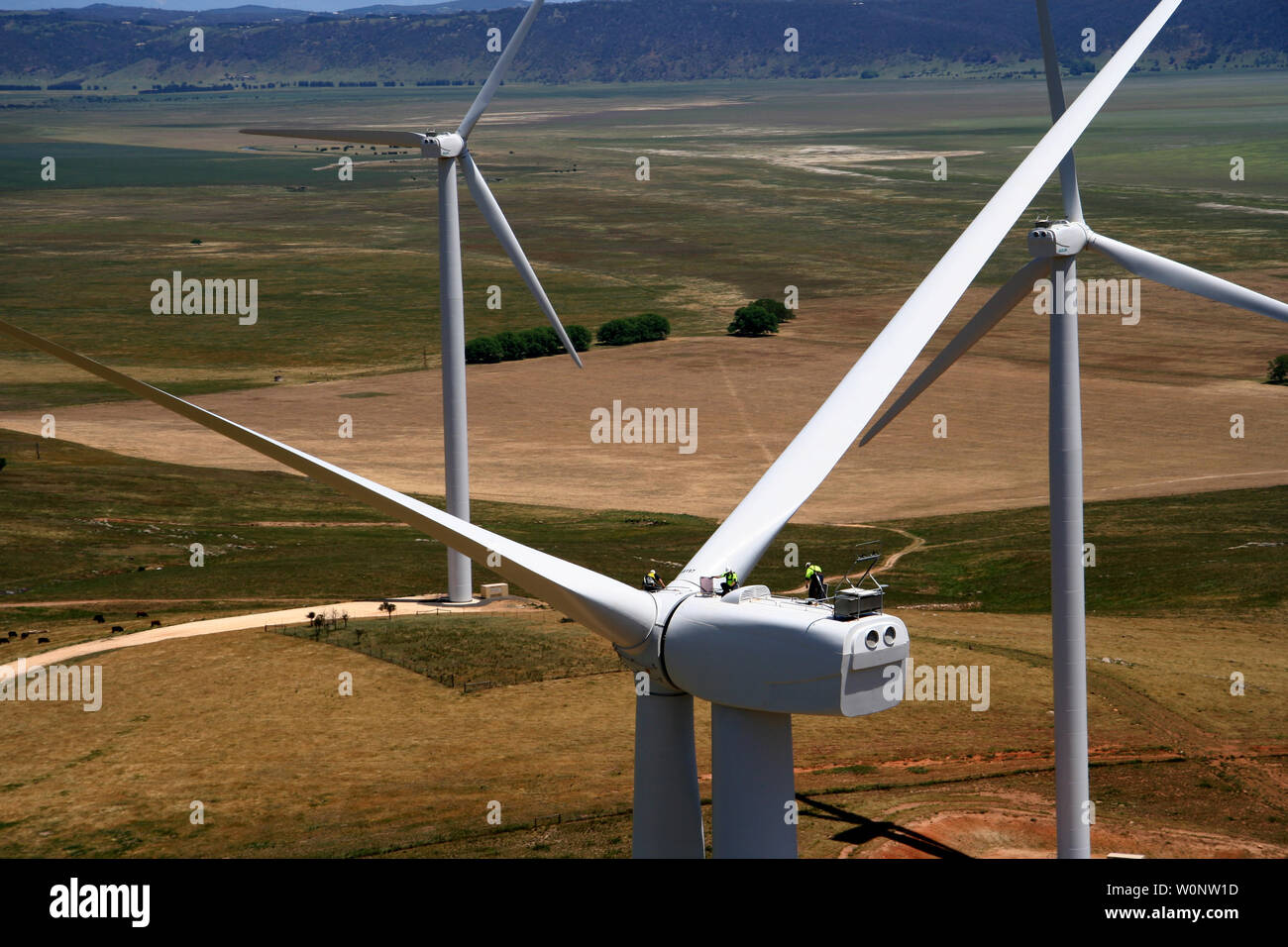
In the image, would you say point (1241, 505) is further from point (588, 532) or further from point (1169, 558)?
point (588, 532)

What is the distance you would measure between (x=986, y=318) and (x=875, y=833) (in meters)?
15.1

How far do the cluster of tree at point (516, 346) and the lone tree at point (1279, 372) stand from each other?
7798 centimetres

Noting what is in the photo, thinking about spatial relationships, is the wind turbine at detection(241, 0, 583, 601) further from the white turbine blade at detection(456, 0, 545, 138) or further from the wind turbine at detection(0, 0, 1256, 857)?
the wind turbine at detection(0, 0, 1256, 857)

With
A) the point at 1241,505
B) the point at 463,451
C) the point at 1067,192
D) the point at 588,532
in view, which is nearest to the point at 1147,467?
the point at 1241,505

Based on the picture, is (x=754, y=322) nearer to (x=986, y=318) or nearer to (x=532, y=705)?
(x=532, y=705)

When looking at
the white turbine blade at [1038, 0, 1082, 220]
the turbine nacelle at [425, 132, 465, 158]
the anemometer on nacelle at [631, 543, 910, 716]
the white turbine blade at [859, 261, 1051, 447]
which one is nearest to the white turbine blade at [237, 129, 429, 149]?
the turbine nacelle at [425, 132, 465, 158]

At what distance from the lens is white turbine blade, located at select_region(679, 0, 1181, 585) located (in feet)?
92.1

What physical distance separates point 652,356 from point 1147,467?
7370cm

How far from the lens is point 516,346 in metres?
184

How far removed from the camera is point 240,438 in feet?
84.3

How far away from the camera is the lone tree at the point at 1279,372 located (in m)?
154

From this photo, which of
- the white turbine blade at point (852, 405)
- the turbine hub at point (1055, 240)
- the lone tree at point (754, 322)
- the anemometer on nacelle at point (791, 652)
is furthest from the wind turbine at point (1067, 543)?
the lone tree at point (754, 322)

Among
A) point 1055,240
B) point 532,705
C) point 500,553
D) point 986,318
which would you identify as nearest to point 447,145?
point 532,705

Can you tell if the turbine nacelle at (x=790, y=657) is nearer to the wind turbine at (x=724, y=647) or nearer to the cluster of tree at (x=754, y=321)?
the wind turbine at (x=724, y=647)
